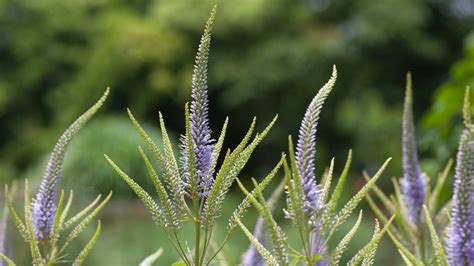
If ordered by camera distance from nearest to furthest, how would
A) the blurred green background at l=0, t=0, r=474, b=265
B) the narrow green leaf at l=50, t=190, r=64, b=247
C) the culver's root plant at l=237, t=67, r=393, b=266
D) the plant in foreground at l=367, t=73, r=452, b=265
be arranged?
1. the culver's root plant at l=237, t=67, r=393, b=266
2. the narrow green leaf at l=50, t=190, r=64, b=247
3. the plant in foreground at l=367, t=73, r=452, b=265
4. the blurred green background at l=0, t=0, r=474, b=265

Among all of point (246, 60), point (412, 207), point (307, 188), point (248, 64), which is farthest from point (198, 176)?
point (246, 60)

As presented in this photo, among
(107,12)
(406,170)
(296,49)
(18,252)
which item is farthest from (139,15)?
(406,170)

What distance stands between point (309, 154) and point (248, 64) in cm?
1245

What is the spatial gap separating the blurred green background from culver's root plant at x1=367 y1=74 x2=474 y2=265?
10.4m

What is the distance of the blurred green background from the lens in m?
12.6

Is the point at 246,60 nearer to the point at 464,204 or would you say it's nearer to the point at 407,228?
the point at 407,228

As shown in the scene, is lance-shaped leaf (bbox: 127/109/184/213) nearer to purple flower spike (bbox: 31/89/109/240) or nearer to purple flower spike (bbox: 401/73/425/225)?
purple flower spike (bbox: 31/89/109/240)

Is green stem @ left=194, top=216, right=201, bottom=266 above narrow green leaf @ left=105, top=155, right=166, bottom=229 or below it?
below

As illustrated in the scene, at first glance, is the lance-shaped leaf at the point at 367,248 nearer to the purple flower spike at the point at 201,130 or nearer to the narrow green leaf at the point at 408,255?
the narrow green leaf at the point at 408,255

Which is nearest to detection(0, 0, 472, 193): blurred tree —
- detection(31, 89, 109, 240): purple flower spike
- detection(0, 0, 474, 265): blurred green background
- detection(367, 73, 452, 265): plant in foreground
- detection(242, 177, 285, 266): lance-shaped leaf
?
detection(0, 0, 474, 265): blurred green background

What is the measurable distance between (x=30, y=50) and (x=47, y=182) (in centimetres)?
1349

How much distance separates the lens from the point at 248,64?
13188 mm

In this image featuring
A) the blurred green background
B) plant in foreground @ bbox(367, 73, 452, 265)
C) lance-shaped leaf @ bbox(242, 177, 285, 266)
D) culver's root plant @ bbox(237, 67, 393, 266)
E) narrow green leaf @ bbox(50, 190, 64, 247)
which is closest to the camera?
culver's root plant @ bbox(237, 67, 393, 266)

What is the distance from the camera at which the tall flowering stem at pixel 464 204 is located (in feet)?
2.69
